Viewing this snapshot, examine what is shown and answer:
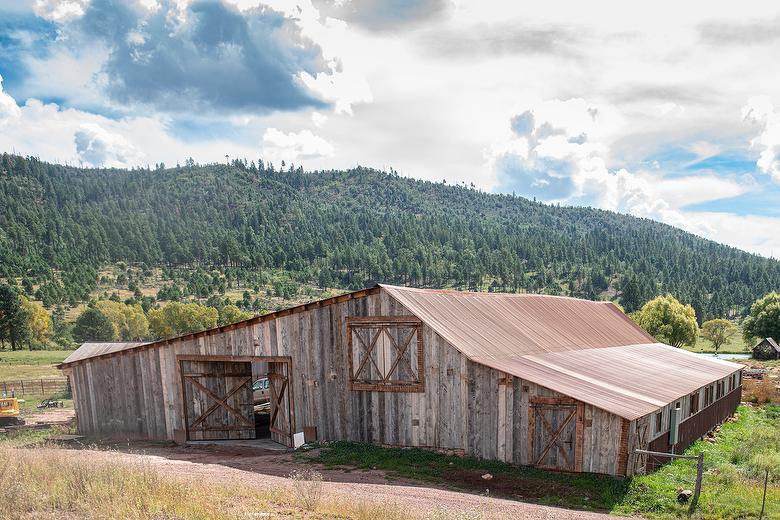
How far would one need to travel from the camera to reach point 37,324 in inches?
3342

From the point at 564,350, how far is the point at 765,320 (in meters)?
80.0

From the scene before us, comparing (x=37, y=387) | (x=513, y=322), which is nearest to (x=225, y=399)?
(x=513, y=322)

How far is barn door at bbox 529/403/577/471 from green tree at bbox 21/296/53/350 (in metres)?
87.4

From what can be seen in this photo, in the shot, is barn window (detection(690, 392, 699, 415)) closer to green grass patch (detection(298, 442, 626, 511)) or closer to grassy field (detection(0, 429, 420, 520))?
green grass patch (detection(298, 442, 626, 511))

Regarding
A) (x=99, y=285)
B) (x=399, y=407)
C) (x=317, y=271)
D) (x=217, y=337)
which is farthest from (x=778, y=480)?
(x=317, y=271)

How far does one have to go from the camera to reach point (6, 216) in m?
173

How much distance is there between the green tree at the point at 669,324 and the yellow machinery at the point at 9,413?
71577 mm

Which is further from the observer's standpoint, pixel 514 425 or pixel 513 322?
pixel 513 322

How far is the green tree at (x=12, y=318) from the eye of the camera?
7738cm

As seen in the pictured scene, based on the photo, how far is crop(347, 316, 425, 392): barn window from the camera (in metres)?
20.6

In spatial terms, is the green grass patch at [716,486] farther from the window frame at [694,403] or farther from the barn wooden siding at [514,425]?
the window frame at [694,403]

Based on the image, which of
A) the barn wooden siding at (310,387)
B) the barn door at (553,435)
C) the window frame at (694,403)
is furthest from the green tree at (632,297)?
the barn door at (553,435)

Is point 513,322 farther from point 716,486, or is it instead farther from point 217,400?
point 217,400

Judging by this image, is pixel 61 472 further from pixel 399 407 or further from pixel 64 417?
pixel 64 417
